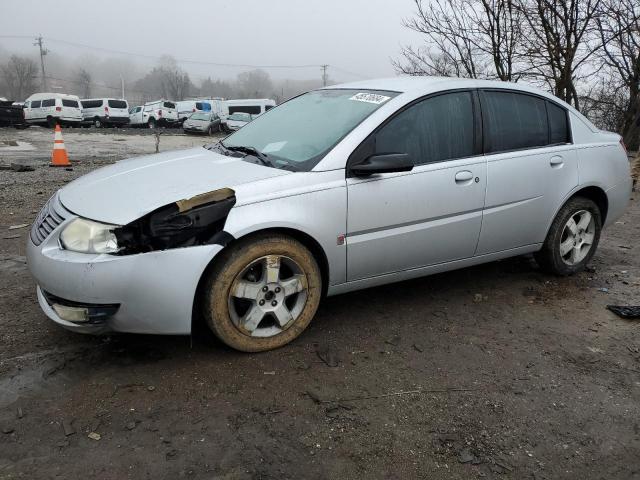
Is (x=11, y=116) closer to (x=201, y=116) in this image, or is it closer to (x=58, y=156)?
(x=201, y=116)

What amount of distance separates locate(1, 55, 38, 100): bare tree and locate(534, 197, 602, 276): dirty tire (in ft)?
404

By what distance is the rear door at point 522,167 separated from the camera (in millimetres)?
3750

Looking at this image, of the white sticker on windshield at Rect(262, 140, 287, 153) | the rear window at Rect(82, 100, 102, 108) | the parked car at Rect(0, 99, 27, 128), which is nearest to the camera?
the white sticker on windshield at Rect(262, 140, 287, 153)

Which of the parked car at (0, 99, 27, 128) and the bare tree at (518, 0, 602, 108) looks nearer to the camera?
the bare tree at (518, 0, 602, 108)

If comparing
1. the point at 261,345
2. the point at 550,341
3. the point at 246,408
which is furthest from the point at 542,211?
the point at 246,408

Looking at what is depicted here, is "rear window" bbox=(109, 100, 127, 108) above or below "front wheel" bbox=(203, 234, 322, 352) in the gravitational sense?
above

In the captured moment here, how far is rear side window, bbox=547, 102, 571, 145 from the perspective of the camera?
4.12 meters

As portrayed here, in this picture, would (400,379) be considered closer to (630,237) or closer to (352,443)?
(352,443)

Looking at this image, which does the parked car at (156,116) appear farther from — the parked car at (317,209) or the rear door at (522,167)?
the rear door at (522,167)

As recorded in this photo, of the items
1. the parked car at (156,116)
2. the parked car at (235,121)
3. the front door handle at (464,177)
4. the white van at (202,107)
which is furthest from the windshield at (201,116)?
the front door handle at (464,177)

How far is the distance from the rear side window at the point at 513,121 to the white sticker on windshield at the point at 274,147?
1461 millimetres

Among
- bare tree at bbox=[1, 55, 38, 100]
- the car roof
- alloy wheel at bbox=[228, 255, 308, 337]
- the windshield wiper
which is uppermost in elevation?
bare tree at bbox=[1, 55, 38, 100]

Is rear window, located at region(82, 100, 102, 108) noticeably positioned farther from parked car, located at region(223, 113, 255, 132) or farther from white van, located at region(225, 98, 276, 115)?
parked car, located at region(223, 113, 255, 132)

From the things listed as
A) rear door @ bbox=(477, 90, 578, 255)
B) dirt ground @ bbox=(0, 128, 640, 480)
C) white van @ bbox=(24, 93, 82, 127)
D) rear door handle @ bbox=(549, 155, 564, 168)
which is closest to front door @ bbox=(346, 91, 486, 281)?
rear door @ bbox=(477, 90, 578, 255)
